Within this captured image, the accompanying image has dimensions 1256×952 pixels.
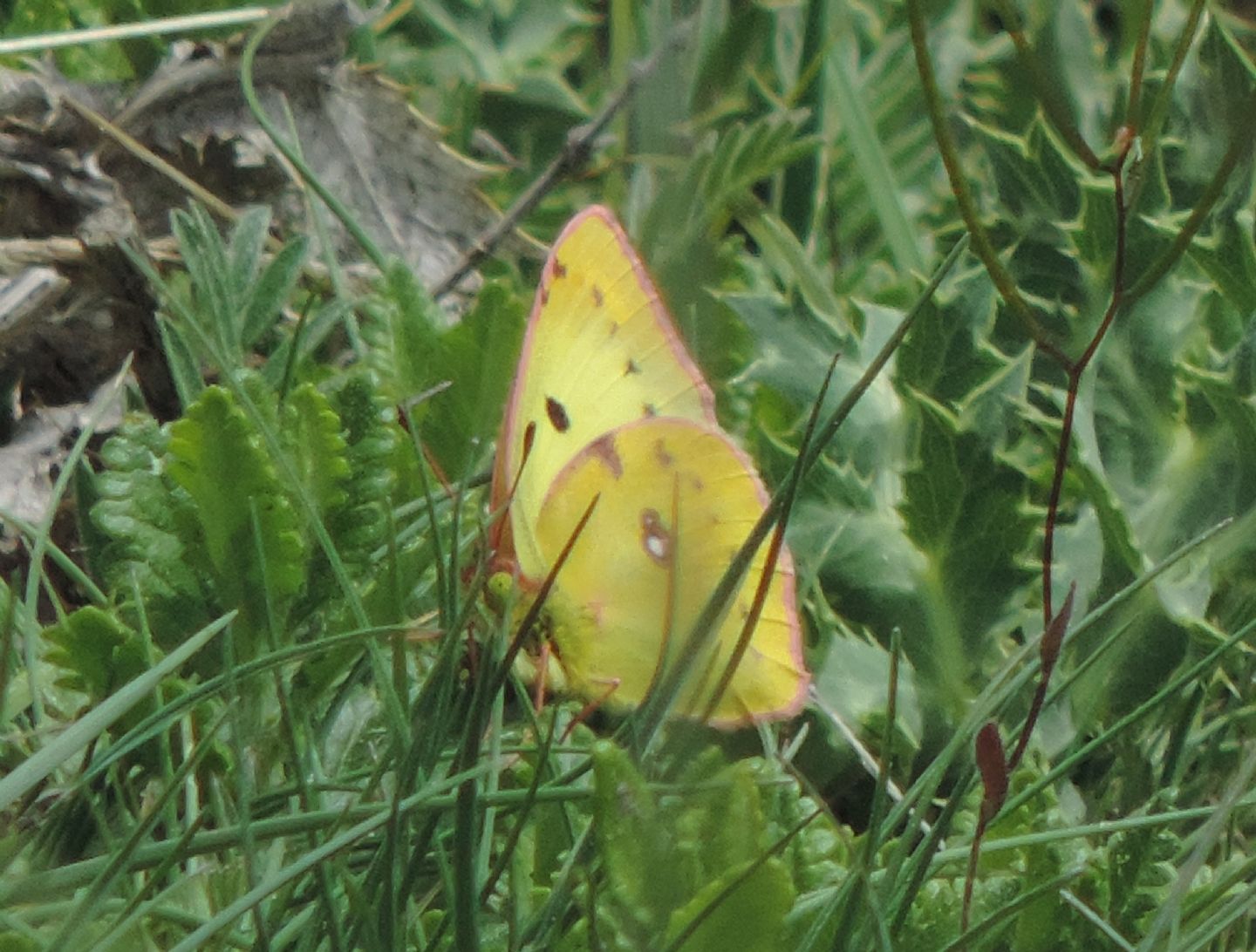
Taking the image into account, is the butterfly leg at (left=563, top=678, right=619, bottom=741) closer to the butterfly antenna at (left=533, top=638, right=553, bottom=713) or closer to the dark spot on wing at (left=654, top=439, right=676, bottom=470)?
the butterfly antenna at (left=533, top=638, right=553, bottom=713)

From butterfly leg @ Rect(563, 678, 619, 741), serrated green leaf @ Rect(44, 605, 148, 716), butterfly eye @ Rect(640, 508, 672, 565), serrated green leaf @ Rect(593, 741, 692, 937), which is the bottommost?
butterfly leg @ Rect(563, 678, 619, 741)

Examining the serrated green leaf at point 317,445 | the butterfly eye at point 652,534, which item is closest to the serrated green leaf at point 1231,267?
the butterfly eye at point 652,534

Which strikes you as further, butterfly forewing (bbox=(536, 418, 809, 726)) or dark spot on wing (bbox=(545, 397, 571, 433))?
dark spot on wing (bbox=(545, 397, 571, 433))

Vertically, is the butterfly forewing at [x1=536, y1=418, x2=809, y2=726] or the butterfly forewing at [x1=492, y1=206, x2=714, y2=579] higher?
the butterfly forewing at [x1=492, y1=206, x2=714, y2=579]

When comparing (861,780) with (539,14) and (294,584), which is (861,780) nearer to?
(294,584)

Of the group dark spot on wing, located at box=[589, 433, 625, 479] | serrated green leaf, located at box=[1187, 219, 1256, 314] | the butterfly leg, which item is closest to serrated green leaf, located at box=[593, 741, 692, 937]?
the butterfly leg

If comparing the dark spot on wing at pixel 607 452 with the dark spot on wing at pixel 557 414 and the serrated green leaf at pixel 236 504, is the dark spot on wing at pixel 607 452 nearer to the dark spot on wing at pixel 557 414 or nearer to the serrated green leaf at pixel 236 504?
the dark spot on wing at pixel 557 414

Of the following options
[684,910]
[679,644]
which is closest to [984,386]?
[679,644]
